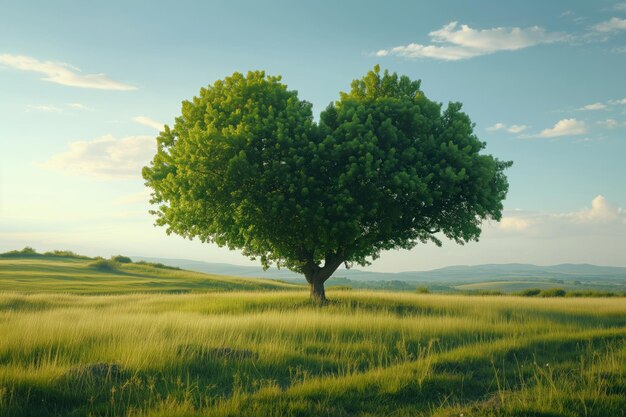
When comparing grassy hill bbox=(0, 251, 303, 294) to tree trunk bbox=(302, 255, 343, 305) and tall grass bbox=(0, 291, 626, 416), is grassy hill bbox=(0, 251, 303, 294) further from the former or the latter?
tall grass bbox=(0, 291, 626, 416)

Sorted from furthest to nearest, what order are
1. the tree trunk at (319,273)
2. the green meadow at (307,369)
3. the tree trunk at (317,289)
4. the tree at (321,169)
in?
the tree trunk at (317,289), the tree trunk at (319,273), the tree at (321,169), the green meadow at (307,369)

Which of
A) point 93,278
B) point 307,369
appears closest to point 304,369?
point 307,369

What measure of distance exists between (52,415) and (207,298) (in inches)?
1064

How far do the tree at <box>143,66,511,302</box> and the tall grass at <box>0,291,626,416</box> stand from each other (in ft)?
22.2

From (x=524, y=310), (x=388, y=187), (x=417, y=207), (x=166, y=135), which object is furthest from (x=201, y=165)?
(x=524, y=310)

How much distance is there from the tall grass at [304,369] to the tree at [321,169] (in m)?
6.77

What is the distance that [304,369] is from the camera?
12.0 metres

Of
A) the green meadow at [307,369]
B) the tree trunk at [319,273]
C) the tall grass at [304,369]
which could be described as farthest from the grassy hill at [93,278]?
the green meadow at [307,369]

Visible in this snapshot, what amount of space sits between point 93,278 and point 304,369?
172 ft

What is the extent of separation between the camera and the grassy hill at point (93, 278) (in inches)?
1831

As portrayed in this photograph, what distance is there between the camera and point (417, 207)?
28.0 m

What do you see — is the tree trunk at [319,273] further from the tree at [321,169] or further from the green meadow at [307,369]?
the green meadow at [307,369]

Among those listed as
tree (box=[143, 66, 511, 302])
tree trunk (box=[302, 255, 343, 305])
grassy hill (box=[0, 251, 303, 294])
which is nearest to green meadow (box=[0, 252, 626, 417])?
tree (box=[143, 66, 511, 302])

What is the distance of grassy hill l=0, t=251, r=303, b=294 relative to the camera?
46.5m
